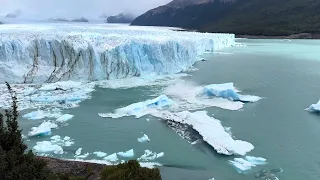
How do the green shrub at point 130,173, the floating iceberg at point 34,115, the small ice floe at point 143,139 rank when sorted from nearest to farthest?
the green shrub at point 130,173 < the small ice floe at point 143,139 < the floating iceberg at point 34,115

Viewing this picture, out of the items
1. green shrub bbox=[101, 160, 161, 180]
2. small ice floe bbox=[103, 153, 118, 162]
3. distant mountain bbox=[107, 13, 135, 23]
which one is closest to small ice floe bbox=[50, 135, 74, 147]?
small ice floe bbox=[103, 153, 118, 162]

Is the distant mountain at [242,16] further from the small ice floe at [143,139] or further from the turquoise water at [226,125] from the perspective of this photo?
the small ice floe at [143,139]

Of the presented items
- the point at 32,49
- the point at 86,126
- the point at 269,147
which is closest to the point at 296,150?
the point at 269,147

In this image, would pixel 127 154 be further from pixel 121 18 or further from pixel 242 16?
pixel 121 18

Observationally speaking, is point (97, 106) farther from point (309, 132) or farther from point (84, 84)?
point (309, 132)

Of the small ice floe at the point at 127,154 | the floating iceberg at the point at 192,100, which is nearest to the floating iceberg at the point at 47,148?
the small ice floe at the point at 127,154
